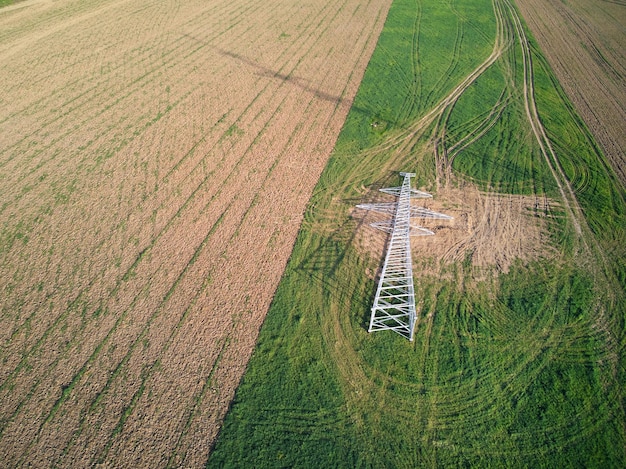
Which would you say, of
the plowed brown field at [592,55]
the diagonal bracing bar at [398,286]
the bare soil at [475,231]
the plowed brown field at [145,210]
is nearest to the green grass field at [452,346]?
the bare soil at [475,231]

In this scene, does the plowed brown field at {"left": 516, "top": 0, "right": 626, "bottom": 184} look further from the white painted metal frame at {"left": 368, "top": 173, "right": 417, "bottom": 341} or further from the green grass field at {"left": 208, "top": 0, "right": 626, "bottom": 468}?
the white painted metal frame at {"left": 368, "top": 173, "right": 417, "bottom": 341}

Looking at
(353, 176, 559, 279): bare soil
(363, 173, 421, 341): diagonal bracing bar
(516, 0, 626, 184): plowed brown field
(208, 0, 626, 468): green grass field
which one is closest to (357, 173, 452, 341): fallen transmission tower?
(363, 173, 421, 341): diagonal bracing bar

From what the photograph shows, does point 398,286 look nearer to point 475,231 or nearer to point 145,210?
point 475,231

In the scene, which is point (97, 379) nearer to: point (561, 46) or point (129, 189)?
point (129, 189)

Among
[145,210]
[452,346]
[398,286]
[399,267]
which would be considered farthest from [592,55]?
[145,210]

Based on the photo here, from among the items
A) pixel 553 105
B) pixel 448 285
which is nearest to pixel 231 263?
pixel 448 285

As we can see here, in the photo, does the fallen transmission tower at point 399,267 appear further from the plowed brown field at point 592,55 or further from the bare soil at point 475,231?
the plowed brown field at point 592,55
